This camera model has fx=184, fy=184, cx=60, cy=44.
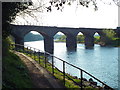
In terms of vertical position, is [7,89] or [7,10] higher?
[7,10]

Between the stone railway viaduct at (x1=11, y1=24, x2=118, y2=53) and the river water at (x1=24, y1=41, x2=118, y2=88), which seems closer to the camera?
the river water at (x1=24, y1=41, x2=118, y2=88)

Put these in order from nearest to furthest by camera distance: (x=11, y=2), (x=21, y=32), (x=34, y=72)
A: (x=34, y=72) → (x=11, y=2) → (x=21, y=32)

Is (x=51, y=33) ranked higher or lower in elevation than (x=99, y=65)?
higher

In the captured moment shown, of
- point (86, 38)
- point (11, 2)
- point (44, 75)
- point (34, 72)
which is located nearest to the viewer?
point (44, 75)

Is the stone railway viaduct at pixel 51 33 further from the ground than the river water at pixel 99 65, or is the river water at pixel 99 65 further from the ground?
the stone railway viaduct at pixel 51 33

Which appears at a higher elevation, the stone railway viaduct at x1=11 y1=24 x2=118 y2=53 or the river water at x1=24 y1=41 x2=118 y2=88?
the stone railway viaduct at x1=11 y1=24 x2=118 y2=53

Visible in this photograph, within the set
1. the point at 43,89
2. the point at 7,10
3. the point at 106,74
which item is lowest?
the point at 106,74

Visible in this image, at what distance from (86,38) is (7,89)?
59389 millimetres

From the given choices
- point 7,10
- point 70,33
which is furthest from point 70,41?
point 7,10

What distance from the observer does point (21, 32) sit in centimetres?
4222

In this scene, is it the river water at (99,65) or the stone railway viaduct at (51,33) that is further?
the stone railway viaduct at (51,33)

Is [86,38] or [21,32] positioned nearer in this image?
[21,32]

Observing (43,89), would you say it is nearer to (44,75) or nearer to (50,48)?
(44,75)

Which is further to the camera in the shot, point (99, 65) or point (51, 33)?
point (51, 33)
